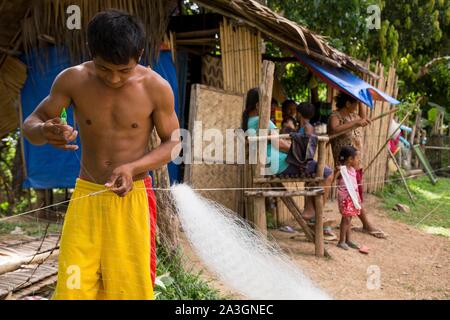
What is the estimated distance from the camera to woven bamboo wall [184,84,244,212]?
5520 mm

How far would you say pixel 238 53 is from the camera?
5906 mm

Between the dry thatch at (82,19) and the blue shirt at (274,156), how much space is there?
1.45m

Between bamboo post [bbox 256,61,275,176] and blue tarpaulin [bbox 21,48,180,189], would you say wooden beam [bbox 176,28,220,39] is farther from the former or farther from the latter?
bamboo post [bbox 256,61,275,176]

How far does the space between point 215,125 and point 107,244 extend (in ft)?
11.9

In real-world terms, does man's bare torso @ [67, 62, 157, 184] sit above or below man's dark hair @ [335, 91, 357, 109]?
below

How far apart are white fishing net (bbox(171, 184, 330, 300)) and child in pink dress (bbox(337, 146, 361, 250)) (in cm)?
225

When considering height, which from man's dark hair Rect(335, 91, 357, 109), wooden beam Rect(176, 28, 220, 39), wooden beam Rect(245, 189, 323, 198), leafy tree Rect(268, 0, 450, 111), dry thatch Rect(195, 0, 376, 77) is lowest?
wooden beam Rect(245, 189, 323, 198)

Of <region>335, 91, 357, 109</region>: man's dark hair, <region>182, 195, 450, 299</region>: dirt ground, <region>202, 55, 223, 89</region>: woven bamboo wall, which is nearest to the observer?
<region>182, 195, 450, 299</region>: dirt ground

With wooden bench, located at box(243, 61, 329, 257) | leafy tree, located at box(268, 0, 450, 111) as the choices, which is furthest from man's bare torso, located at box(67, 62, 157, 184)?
leafy tree, located at box(268, 0, 450, 111)

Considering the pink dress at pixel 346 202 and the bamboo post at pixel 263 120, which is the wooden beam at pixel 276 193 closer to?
the bamboo post at pixel 263 120

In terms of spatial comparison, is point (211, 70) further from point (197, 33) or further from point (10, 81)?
point (10, 81)

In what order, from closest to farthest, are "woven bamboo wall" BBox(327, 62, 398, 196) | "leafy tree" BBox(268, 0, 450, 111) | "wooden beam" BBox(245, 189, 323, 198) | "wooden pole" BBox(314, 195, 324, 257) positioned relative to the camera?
"wooden beam" BBox(245, 189, 323, 198), "wooden pole" BBox(314, 195, 324, 257), "leafy tree" BBox(268, 0, 450, 111), "woven bamboo wall" BBox(327, 62, 398, 196)

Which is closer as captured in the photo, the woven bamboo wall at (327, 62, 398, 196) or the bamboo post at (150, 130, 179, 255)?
the bamboo post at (150, 130, 179, 255)

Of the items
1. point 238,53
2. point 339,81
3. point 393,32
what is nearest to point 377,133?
point 393,32
